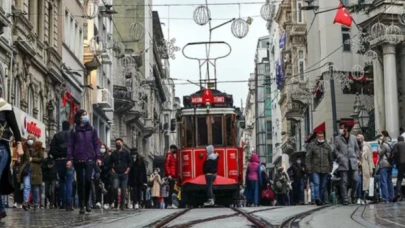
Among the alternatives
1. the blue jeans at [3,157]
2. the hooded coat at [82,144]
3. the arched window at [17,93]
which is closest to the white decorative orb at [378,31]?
the arched window at [17,93]

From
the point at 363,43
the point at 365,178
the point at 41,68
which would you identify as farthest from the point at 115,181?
the point at 363,43

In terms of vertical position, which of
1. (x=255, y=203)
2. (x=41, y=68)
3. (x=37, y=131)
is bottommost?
(x=255, y=203)

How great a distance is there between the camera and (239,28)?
31.6 meters

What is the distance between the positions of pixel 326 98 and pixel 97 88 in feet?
43.0

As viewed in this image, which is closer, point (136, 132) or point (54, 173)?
point (54, 173)

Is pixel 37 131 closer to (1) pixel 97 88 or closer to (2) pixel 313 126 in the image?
(1) pixel 97 88

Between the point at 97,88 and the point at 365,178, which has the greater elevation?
the point at 97,88

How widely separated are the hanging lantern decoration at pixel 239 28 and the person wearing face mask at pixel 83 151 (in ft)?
49.9

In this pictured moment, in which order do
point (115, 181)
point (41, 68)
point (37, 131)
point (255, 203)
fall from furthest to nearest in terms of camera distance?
point (41, 68)
point (37, 131)
point (255, 203)
point (115, 181)

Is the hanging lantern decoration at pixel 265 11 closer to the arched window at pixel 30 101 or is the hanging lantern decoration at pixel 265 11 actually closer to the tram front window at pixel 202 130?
the tram front window at pixel 202 130

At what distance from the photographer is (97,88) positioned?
175 feet

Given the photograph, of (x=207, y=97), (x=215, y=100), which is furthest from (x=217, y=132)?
(x=207, y=97)

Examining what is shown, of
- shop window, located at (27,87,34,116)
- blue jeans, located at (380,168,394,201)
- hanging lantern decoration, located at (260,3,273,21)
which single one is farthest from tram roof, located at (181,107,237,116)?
shop window, located at (27,87,34,116)

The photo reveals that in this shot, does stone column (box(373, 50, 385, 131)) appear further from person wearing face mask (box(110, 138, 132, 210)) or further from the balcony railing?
person wearing face mask (box(110, 138, 132, 210))
